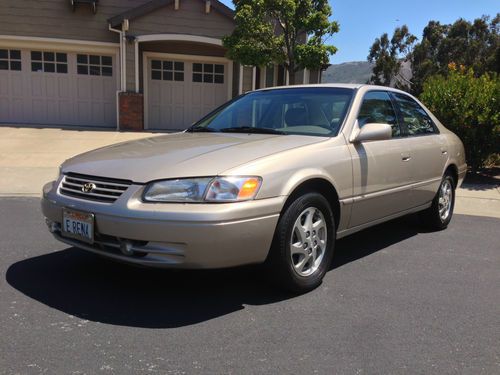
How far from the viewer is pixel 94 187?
3484 mm

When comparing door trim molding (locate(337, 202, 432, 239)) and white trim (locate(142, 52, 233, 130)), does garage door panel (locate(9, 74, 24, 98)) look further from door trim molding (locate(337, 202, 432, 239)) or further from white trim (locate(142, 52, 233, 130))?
door trim molding (locate(337, 202, 432, 239))

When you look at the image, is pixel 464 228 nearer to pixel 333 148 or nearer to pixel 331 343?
pixel 333 148

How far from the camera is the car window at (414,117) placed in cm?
520

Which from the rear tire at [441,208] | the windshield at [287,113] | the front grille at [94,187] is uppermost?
the windshield at [287,113]

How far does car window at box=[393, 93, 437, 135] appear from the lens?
520cm

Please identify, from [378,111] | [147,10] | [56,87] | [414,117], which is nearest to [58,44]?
[56,87]

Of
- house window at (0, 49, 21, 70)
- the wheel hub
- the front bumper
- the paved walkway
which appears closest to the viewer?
the front bumper

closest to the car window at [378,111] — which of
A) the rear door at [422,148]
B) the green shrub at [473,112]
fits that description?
the rear door at [422,148]

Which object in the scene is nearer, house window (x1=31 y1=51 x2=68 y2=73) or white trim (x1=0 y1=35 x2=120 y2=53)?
white trim (x1=0 y1=35 x2=120 y2=53)

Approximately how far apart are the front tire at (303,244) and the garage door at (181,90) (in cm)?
1215

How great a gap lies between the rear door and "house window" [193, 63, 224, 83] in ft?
35.5

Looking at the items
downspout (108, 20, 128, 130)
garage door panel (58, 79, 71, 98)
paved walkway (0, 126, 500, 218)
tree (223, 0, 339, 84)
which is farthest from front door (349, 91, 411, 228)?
garage door panel (58, 79, 71, 98)

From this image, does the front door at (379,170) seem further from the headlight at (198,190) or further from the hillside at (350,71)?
the hillside at (350,71)

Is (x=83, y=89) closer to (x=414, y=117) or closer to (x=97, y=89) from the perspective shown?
(x=97, y=89)
